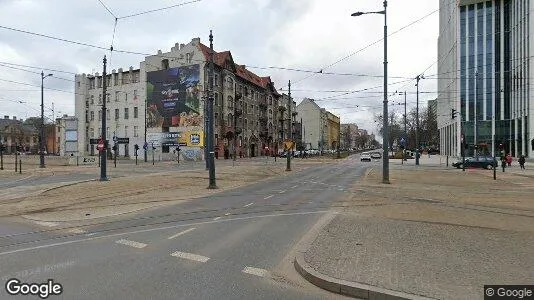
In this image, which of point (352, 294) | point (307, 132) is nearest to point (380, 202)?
point (352, 294)

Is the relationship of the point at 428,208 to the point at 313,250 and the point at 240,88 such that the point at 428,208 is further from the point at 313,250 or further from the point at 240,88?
the point at 240,88

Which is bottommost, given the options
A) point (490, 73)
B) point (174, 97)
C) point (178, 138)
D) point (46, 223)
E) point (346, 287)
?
point (46, 223)

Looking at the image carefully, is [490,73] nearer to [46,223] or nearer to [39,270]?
[46,223]

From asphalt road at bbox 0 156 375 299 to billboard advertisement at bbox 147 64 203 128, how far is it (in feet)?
190

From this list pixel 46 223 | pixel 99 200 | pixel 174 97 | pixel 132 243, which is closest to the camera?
pixel 132 243

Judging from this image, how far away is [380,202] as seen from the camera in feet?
51.7

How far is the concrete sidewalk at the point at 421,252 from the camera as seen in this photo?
5742mm

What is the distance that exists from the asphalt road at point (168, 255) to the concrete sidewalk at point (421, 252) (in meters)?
0.52

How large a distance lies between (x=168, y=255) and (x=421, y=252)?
4.37 metres

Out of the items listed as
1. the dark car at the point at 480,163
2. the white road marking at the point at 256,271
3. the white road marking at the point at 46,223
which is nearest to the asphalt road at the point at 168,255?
the white road marking at the point at 256,271

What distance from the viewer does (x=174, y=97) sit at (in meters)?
72.6

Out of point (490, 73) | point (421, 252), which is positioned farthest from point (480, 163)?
point (421, 252)

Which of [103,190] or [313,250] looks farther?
[103,190]

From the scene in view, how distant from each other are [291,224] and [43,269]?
603 cm
